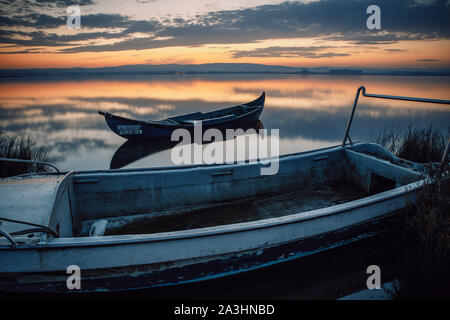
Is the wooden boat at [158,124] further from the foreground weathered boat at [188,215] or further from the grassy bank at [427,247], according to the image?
the grassy bank at [427,247]

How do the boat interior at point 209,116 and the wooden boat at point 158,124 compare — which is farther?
the boat interior at point 209,116

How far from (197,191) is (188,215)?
365mm

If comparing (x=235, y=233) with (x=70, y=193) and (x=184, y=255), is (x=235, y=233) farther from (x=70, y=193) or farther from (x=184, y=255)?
(x=70, y=193)

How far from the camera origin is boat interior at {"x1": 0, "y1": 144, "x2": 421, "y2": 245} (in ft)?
11.0

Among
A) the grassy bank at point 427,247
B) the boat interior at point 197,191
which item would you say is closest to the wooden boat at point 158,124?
the boat interior at point 197,191

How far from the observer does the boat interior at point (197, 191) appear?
3.35 meters

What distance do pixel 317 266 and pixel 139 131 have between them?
8315 mm

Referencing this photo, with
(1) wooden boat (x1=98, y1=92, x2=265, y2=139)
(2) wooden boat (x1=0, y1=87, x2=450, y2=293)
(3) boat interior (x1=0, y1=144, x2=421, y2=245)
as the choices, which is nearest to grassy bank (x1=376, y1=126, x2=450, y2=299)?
(2) wooden boat (x1=0, y1=87, x2=450, y2=293)

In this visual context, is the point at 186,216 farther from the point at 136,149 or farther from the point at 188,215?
the point at 136,149

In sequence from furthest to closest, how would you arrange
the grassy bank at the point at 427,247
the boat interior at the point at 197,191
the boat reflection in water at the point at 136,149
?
the boat reflection in water at the point at 136,149 < the boat interior at the point at 197,191 < the grassy bank at the point at 427,247

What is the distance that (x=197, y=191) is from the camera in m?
4.20

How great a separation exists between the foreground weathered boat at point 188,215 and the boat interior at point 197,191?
1cm
